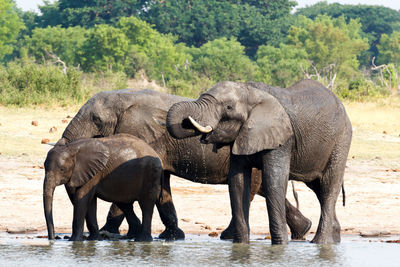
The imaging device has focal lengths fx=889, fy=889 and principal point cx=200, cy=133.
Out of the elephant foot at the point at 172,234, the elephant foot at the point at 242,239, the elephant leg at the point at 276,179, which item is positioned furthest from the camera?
the elephant foot at the point at 172,234

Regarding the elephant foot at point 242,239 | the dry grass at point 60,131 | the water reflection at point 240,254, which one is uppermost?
the dry grass at point 60,131

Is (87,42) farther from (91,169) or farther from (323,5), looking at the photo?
(323,5)

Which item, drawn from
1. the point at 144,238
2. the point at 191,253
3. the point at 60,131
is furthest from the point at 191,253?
the point at 60,131

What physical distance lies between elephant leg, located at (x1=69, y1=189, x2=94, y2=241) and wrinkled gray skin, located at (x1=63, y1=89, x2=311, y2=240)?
2.52 feet

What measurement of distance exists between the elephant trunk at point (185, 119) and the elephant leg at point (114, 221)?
1.82m

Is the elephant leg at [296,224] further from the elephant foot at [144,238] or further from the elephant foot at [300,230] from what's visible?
the elephant foot at [144,238]

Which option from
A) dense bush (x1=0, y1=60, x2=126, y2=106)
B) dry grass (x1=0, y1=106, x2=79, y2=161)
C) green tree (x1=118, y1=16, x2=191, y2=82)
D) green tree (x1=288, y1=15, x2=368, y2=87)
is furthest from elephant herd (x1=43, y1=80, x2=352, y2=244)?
green tree (x1=288, y1=15, x2=368, y2=87)

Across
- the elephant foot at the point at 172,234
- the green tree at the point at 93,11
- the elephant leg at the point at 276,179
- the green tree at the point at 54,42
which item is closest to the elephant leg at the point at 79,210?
the elephant foot at the point at 172,234

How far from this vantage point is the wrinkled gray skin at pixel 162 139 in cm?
851

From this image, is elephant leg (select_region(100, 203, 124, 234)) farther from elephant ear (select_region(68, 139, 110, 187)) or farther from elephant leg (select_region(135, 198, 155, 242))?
elephant ear (select_region(68, 139, 110, 187))

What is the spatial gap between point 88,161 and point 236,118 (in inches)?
58.8

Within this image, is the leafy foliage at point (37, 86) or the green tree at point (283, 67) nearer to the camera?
the leafy foliage at point (37, 86)

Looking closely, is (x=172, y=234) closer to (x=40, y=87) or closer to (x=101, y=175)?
(x=101, y=175)

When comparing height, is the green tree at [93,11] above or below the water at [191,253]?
above
